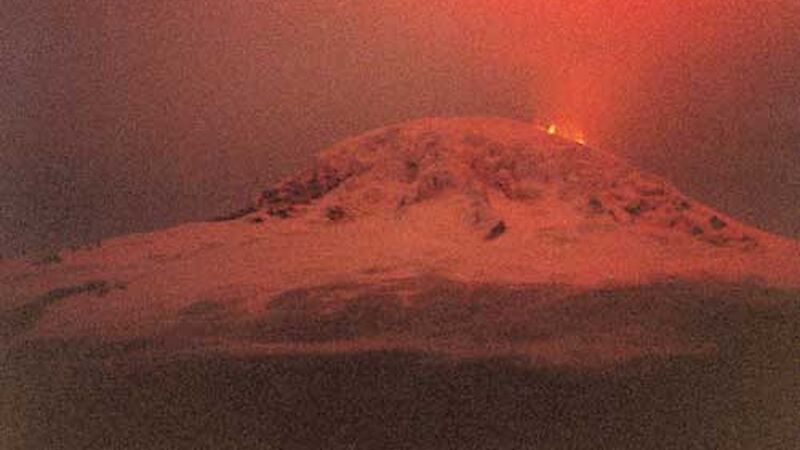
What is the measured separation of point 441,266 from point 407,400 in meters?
0.74

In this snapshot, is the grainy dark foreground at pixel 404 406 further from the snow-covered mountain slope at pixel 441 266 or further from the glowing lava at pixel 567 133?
the glowing lava at pixel 567 133

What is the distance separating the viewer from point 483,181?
13.7ft

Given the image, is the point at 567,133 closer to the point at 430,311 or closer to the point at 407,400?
the point at 430,311

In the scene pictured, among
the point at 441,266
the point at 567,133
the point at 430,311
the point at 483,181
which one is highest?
the point at 567,133

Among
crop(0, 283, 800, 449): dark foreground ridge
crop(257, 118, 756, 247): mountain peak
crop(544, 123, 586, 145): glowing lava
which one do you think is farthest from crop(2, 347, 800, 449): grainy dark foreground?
crop(544, 123, 586, 145): glowing lava

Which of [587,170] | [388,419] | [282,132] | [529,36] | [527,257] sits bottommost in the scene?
[388,419]

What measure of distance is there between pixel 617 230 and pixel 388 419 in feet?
4.76

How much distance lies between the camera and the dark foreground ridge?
293 cm

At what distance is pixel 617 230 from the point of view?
12.5 feet

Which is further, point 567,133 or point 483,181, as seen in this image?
point 483,181

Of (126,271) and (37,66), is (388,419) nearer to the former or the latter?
(126,271)

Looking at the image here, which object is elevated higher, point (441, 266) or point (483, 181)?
point (483, 181)

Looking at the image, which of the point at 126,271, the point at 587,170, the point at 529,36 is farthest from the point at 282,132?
the point at 587,170

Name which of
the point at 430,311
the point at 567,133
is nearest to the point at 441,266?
the point at 430,311
